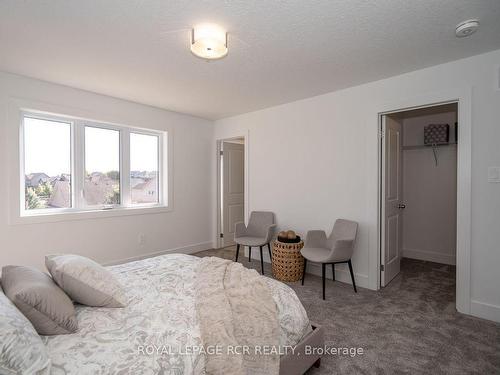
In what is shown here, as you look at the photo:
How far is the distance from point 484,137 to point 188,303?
9.36ft

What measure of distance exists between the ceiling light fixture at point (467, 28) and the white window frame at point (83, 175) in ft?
12.2

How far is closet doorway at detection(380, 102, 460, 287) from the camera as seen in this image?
3.66 metres

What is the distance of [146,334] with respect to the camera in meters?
1.29

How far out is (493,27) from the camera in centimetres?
200

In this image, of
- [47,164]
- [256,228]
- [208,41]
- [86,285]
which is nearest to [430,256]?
[256,228]

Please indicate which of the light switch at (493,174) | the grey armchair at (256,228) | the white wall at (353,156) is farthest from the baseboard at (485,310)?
the grey armchair at (256,228)

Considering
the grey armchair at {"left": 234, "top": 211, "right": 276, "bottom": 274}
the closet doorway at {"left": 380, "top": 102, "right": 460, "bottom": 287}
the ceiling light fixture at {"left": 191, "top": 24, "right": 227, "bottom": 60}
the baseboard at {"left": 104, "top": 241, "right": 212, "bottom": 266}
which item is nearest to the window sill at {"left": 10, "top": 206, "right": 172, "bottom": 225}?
the baseboard at {"left": 104, "top": 241, "right": 212, "bottom": 266}

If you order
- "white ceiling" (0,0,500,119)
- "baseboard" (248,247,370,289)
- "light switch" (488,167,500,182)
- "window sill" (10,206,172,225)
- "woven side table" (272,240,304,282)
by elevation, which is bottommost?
"baseboard" (248,247,370,289)

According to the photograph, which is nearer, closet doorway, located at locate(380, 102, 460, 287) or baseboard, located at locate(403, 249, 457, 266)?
closet doorway, located at locate(380, 102, 460, 287)

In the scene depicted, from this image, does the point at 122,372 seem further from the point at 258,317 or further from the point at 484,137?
the point at 484,137

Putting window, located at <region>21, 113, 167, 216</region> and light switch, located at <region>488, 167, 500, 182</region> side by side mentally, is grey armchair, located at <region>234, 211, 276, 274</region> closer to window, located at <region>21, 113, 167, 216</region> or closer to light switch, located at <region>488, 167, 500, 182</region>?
window, located at <region>21, 113, 167, 216</region>

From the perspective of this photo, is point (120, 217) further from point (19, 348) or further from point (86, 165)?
point (19, 348)

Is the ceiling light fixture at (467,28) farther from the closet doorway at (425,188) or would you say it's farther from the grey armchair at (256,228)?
the grey armchair at (256,228)

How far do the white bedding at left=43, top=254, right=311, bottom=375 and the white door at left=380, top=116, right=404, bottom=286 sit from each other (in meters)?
1.93
